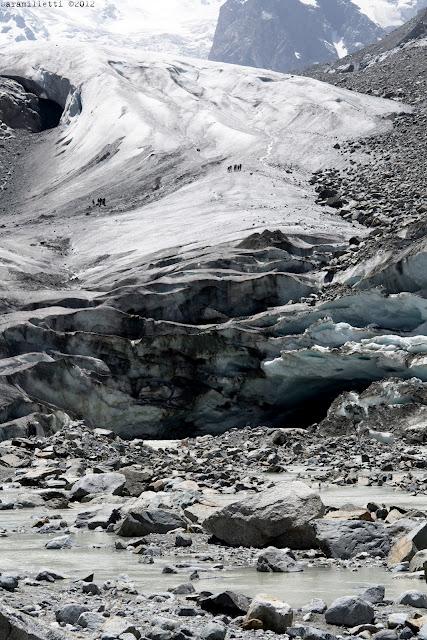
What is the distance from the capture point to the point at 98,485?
14680mm

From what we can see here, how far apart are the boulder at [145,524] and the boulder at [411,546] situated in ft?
9.09

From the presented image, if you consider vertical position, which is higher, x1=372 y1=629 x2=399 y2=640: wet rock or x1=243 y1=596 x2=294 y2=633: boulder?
x1=372 y1=629 x2=399 y2=640: wet rock

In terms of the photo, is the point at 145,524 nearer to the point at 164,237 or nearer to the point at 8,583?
the point at 8,583

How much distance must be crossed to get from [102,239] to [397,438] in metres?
24.2

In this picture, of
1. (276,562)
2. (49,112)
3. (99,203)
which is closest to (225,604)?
(276,562)

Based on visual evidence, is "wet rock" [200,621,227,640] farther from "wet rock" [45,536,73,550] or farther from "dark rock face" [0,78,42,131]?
"dark rock face" [0,78,42,131]

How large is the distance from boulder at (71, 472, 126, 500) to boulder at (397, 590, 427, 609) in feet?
24.5

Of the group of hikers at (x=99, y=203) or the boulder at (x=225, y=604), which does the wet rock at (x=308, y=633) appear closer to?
the boulder at (x=225, y=604)

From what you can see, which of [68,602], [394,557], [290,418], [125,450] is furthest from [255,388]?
[68,602]

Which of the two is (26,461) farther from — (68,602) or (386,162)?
(386,162)

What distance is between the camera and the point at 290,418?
3102 cm

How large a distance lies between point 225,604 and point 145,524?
4075 millimetres

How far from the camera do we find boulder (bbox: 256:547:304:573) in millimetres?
8766

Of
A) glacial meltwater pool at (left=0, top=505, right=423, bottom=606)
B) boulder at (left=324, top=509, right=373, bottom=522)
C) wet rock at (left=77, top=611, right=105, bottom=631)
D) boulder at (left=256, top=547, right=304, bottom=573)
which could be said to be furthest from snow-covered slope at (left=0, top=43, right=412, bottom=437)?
wet rock at (left=77, top=611, right=105, bottom=631)
